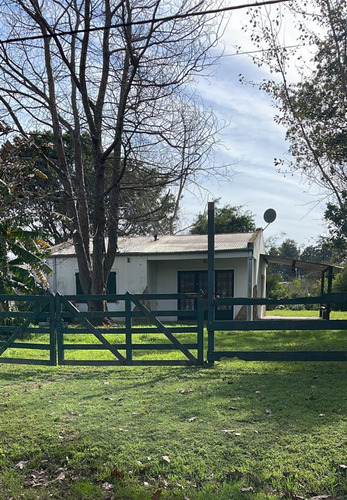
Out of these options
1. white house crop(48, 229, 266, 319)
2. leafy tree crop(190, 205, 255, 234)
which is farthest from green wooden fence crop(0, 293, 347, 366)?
leafy tree crop(190, 205, 255, 234)

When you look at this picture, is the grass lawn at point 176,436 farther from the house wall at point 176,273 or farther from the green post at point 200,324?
the house wall at point 176,273

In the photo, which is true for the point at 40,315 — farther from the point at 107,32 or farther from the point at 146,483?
the point at 107,32

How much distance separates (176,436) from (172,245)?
17.0 meters

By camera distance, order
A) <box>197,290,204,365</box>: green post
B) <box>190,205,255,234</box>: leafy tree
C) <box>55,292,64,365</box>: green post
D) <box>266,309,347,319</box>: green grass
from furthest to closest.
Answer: <box>190,205,255,234</box>: leafy tree → <box>266,309,347,319</box>: green grass → <box>55,292,64,365</box>: green post → <box>197,290,204,365</box>: green post

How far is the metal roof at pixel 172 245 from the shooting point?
19500 millimetres

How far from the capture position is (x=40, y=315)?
883 cm

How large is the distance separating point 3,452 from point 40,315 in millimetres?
4346

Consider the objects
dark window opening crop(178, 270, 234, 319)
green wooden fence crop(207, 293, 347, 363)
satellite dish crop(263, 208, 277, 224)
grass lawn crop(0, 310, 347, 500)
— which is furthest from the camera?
dark window opening crop(178, 270, 234, 319)

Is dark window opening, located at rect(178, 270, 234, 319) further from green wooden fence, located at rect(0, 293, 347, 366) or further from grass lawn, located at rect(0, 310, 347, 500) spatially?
grass lawn, located at rect(0, 310, 347, 500)

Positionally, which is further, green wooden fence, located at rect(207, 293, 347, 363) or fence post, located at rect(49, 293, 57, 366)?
fence post, located at rect(49, 293, 57, 366)

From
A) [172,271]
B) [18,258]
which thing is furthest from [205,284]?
[18,258]

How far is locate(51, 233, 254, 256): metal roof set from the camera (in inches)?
768

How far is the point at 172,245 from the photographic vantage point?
71.2ft

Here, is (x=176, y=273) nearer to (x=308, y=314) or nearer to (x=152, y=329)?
(x=308, y=314)
